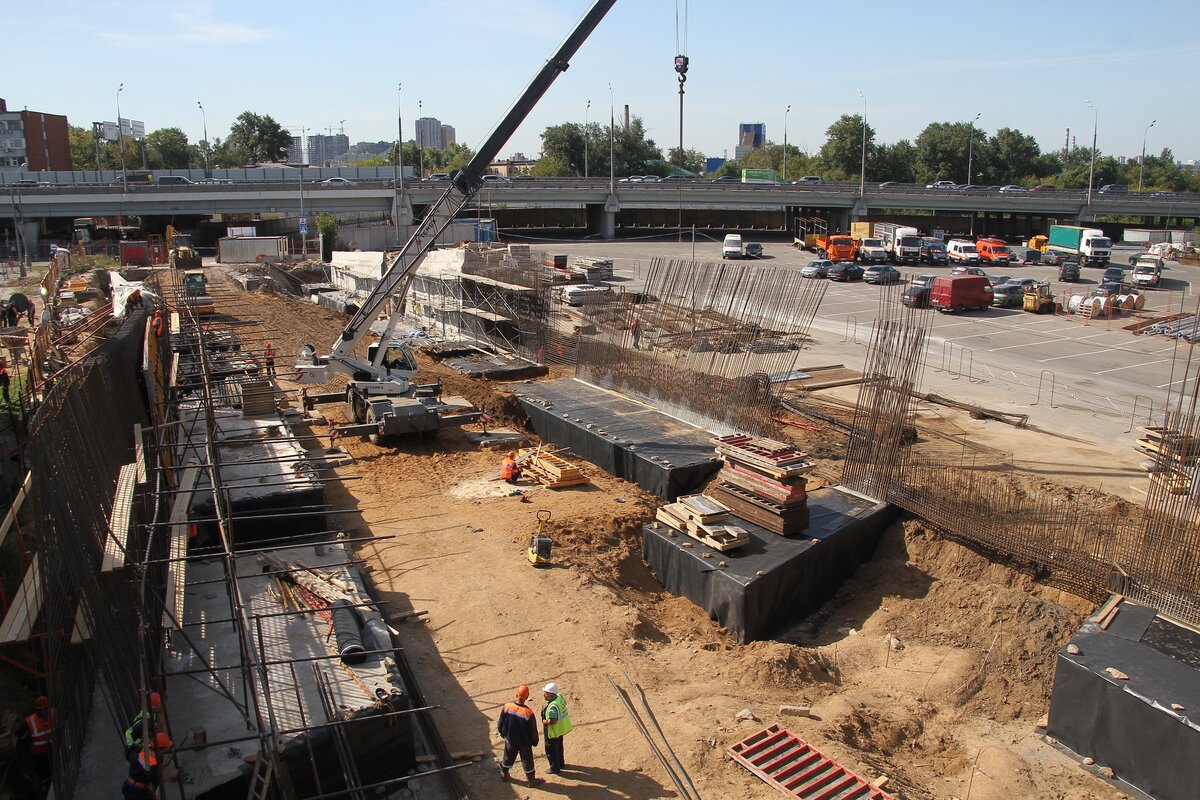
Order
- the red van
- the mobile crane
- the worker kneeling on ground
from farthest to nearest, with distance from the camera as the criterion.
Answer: the red van, the mobile crane, the worker kneeling on ground

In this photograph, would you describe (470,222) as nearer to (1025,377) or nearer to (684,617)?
(1025,377)

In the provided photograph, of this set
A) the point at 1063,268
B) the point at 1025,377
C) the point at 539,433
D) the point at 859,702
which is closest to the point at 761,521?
the point at 859,702

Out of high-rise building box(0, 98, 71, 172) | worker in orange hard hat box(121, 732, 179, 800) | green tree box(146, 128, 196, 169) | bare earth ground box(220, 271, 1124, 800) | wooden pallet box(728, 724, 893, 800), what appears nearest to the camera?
worker in orange hard hat box(121, 732, 179, 800)

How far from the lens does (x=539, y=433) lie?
23484 mm

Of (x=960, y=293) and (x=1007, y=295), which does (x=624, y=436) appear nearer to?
(x=960, y=293)

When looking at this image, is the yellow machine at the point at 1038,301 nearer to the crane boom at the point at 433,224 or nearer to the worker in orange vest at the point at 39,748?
the crane boom at the point at 433,224

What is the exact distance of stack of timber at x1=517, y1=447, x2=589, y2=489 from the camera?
19141mm

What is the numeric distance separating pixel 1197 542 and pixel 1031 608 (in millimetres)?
2347

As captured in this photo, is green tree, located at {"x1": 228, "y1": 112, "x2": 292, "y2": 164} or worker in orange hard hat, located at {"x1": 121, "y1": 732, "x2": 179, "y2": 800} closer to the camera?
worker in orange hard hat, located at {"x1": 121, "y1": 732, "x2": 179, "y2": 800}

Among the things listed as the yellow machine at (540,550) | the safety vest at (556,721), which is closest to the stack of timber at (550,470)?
the yellow machine at (540,550)

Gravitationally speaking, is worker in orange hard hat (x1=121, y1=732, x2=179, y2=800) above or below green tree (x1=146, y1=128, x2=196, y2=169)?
below

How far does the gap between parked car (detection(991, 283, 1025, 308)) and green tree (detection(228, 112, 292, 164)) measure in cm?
12409

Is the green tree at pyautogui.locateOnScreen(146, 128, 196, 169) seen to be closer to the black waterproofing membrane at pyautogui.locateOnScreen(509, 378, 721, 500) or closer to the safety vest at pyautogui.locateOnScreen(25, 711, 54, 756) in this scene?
the black waterproofing membrane at pyautogui.locateOnScreen(509, 378, 721, 500)

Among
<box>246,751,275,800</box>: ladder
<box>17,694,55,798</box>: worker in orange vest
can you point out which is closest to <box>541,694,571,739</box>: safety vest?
<box>246,751,275,800</box>: ladder
